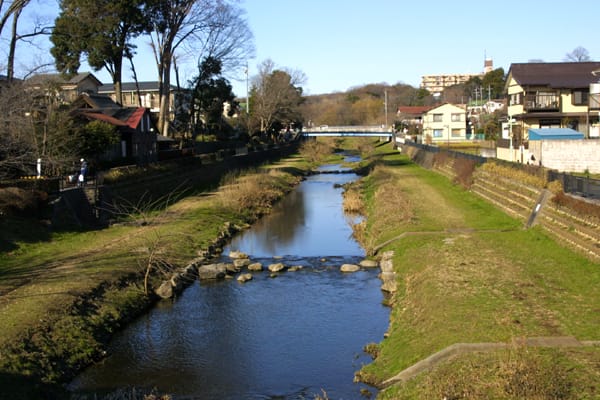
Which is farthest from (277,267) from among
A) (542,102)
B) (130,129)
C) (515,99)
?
(515,99)

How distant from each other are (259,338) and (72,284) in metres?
5.25

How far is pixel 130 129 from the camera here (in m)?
38.2

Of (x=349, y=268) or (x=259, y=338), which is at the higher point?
(x=349, y=268)

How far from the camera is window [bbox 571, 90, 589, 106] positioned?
41812 millimetres

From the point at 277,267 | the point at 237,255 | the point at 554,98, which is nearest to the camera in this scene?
the point at 277,267

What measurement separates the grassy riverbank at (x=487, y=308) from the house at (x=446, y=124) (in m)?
52.2

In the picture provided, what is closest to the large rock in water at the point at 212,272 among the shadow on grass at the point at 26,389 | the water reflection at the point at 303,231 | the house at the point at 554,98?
the water reflection at the point at 303,231

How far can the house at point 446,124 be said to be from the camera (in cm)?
7375

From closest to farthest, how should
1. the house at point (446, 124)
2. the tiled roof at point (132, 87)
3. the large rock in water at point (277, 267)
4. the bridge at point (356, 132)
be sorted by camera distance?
1. the large rock in water at point (277, 267)
2. the house at point (446, 124)
3. the tiled roof at point (132, 87)
4. the bridge at point (356, 132)

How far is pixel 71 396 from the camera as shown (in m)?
10.9

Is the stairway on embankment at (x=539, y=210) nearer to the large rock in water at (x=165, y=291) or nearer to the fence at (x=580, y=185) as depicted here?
the fence at (x=580, y=185)

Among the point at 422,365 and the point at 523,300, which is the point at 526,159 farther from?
the point at 422,365

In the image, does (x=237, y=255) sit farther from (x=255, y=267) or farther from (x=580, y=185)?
(x=580, y=185)

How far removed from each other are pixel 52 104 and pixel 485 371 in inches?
1025
